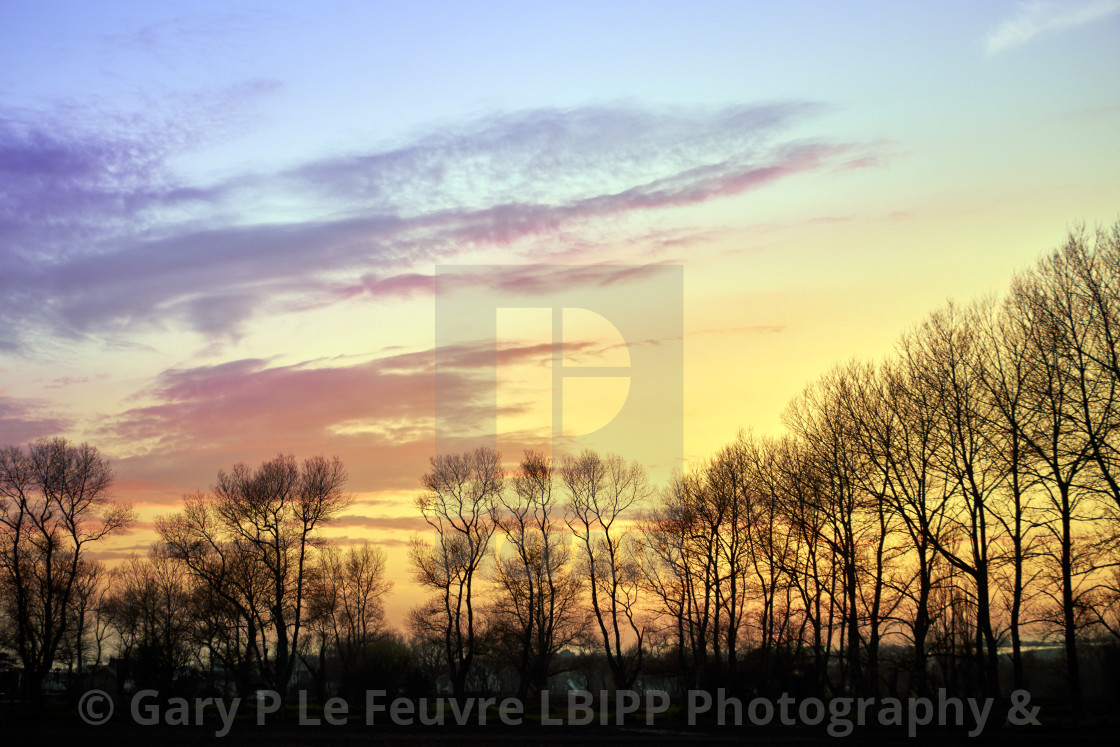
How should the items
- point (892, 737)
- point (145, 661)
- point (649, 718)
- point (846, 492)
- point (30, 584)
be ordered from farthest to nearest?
point (145, 661) → point (30, 584) → point (649, 718) → point (846, 492) → point (892, 737)

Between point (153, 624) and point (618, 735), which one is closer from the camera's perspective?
point (618, 735)

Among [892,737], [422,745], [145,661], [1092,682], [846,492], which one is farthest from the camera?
[1092,682]

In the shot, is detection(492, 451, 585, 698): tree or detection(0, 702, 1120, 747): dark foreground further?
detection(492, 451, 585, 698): tree

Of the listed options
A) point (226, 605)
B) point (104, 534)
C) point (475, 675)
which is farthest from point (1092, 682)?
point (104, 534)

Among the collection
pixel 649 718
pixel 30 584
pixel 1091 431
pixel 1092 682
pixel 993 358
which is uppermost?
pixel 993 358

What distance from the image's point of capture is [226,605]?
52.5 metres

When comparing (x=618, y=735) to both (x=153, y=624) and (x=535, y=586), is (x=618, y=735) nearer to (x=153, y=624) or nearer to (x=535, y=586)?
(x=535, y=586)

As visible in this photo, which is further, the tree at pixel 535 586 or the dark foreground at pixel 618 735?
the tree at pixel 535 586

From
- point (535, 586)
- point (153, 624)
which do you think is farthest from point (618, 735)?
point (153, 624)

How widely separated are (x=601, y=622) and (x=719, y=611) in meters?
8.28

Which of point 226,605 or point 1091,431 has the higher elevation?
point 1091,431

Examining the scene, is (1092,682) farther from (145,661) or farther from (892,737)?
(145,661)

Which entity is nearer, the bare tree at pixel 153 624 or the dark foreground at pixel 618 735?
the dark foreground at pixel 618 735

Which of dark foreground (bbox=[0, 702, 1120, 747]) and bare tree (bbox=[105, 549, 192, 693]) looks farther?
bare tree (bbox=[105, 549, 192, 693])
